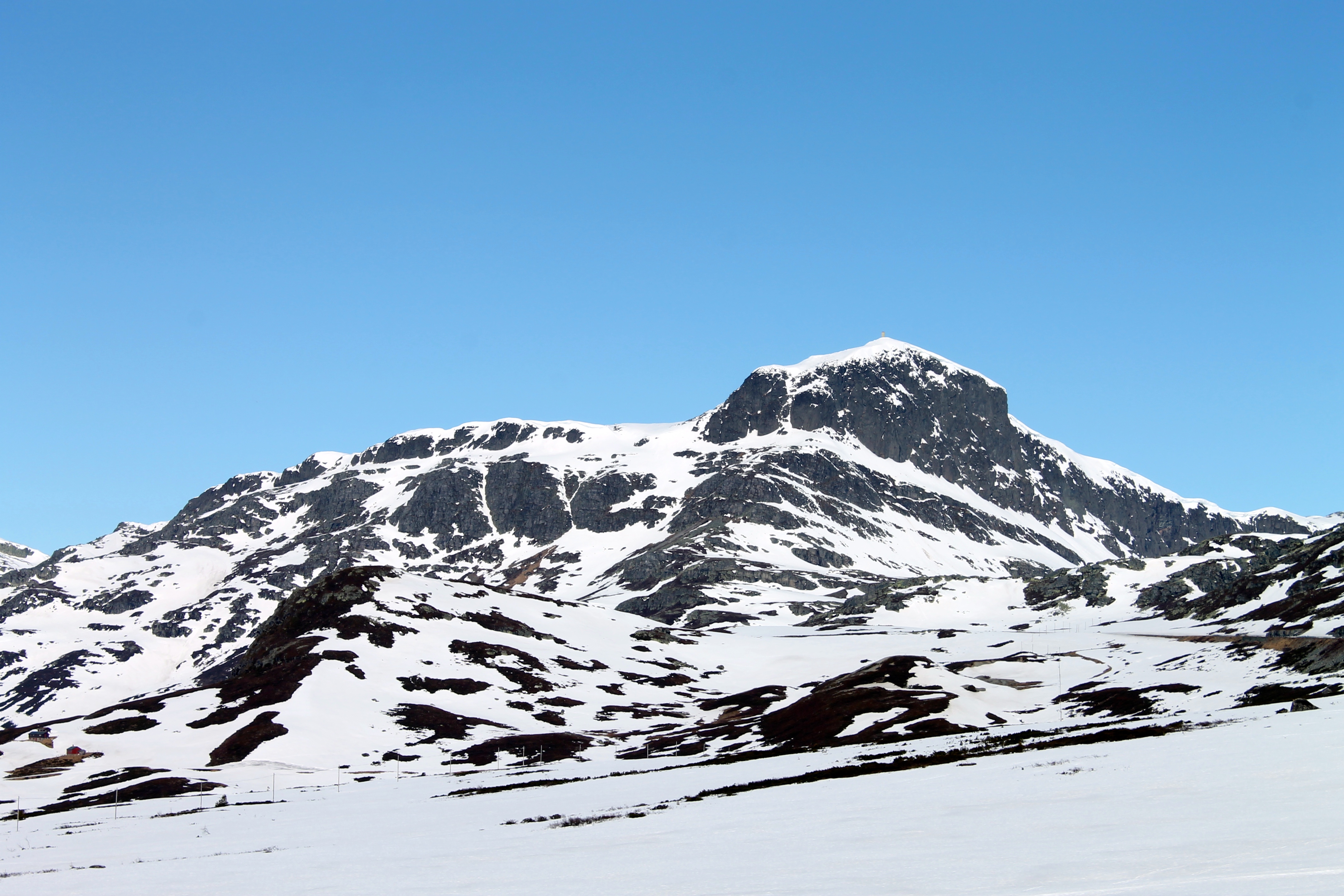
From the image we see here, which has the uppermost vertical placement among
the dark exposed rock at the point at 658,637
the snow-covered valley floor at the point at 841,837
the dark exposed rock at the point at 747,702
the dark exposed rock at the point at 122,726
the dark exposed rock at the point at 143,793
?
the dark exposed rock at the point at 658,637

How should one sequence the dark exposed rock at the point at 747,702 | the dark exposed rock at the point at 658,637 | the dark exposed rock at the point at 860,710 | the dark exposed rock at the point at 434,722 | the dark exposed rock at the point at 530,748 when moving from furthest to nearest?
the dark exposed rock at the point at 658,637 < the dark exposed rock at the point at 747,702 < the dark exposed rock at the point at 434,722 < the dark exposed rock at the point at 530,748 < the dark exposed rock at the point at 860,710

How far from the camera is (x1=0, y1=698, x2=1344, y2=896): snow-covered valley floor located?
811 inches

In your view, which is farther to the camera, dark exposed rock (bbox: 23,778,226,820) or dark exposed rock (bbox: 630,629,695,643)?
dark exposed rock (bbox: 630,629,695,643)

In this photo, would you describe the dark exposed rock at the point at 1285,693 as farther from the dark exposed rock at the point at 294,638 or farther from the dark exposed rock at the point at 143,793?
the dark exposed rock at the point at 294,638

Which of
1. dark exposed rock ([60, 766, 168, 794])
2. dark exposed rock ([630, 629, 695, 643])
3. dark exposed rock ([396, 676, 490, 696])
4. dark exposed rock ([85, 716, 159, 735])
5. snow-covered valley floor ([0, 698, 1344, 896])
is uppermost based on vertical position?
dark exposed rock ([630, 629, 695, 643])

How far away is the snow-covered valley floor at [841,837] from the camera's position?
20.6 metres

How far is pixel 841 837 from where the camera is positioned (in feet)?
93.7

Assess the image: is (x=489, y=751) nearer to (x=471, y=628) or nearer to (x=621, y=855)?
(x=471, y=628)

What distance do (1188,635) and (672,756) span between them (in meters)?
114

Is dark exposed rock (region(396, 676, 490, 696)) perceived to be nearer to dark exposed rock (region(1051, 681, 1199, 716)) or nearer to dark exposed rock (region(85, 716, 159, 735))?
dark exposed rock (region(85, 716, 159, 735))

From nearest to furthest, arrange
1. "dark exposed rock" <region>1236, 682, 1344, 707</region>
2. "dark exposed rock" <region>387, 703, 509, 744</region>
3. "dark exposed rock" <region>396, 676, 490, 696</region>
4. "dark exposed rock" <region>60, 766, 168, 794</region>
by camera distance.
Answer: "dark exposed rock" <region>1236, 682, 1344, 707</region>
"dark exposed rock" <region>60, 766, 168, 794</region>
"dark exposed rock" <region>387, 703, 509, 744</region>
"dark exposed rock" <region>396, 676, 490, 696</region>

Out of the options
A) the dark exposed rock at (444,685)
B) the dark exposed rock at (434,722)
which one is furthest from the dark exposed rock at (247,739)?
the dark exposed rock at (444,685)

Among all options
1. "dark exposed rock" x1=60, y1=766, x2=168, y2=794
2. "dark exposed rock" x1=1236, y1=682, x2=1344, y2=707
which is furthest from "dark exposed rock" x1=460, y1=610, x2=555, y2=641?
"dark exposed rock" x1=1236, y1=682, x2=1344, y2=707

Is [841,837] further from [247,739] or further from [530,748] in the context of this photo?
[247,739]
